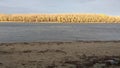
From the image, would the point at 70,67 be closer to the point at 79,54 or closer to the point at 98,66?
the point at 98,66

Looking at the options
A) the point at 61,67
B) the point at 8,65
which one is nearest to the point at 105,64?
the point at 61,67

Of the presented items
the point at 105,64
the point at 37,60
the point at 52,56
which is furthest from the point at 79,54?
the point at 105,64

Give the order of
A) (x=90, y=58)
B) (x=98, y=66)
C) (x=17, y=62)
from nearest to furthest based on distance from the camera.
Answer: (x=98, y=66) < (x=17, y=62) < (x=90, y=58)

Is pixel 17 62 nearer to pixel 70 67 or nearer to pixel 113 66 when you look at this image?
pixel 70 67

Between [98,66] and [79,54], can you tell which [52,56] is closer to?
[79,54]

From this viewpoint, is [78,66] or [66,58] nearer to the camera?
[78,66]

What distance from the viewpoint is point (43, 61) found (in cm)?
2092

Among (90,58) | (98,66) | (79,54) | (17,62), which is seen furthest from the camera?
(79,54)

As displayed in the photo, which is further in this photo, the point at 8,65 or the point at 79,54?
the point at 79,54

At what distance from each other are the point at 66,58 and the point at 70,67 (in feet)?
11.4

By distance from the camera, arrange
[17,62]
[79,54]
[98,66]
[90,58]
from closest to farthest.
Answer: [98,66] < [17,62] < [90,58] < [79,54]

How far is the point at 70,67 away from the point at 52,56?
14.6 feet

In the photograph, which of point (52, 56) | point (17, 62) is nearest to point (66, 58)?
point (52, 56)

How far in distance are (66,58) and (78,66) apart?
11.1ft
